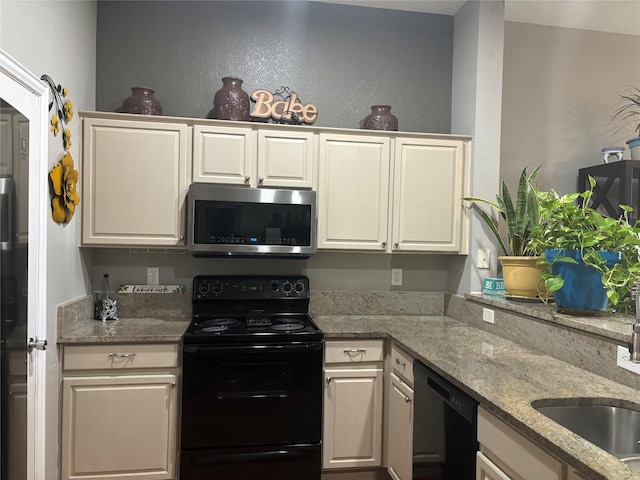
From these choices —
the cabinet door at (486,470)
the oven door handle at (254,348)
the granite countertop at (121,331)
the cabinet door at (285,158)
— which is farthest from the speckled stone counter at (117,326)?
the cabinet door at (486,470)

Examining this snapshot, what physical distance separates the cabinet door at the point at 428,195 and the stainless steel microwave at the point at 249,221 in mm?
583

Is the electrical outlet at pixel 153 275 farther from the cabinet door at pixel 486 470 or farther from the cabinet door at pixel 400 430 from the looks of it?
the cabinet door at pixel 486 470

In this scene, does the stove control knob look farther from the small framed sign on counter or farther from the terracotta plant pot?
the terracotta plant pot

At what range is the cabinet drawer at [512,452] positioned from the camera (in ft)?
3.69

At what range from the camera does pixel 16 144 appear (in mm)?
1716

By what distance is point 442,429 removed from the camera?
1.71 meters

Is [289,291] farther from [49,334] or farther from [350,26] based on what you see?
[350,26]

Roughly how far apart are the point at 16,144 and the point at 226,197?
1006 millimetres

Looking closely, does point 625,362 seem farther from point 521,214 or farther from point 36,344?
point 36,344

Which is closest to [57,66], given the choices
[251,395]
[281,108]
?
[281,108]

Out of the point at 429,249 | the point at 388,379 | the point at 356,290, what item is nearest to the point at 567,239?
the point at 429,249

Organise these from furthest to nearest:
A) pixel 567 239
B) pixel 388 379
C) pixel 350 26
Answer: pixel 350 26 < pixel 388 379 < pixel 567 239

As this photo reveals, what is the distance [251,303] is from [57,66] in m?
1.64

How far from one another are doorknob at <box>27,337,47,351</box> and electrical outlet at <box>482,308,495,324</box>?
223 centimetres
